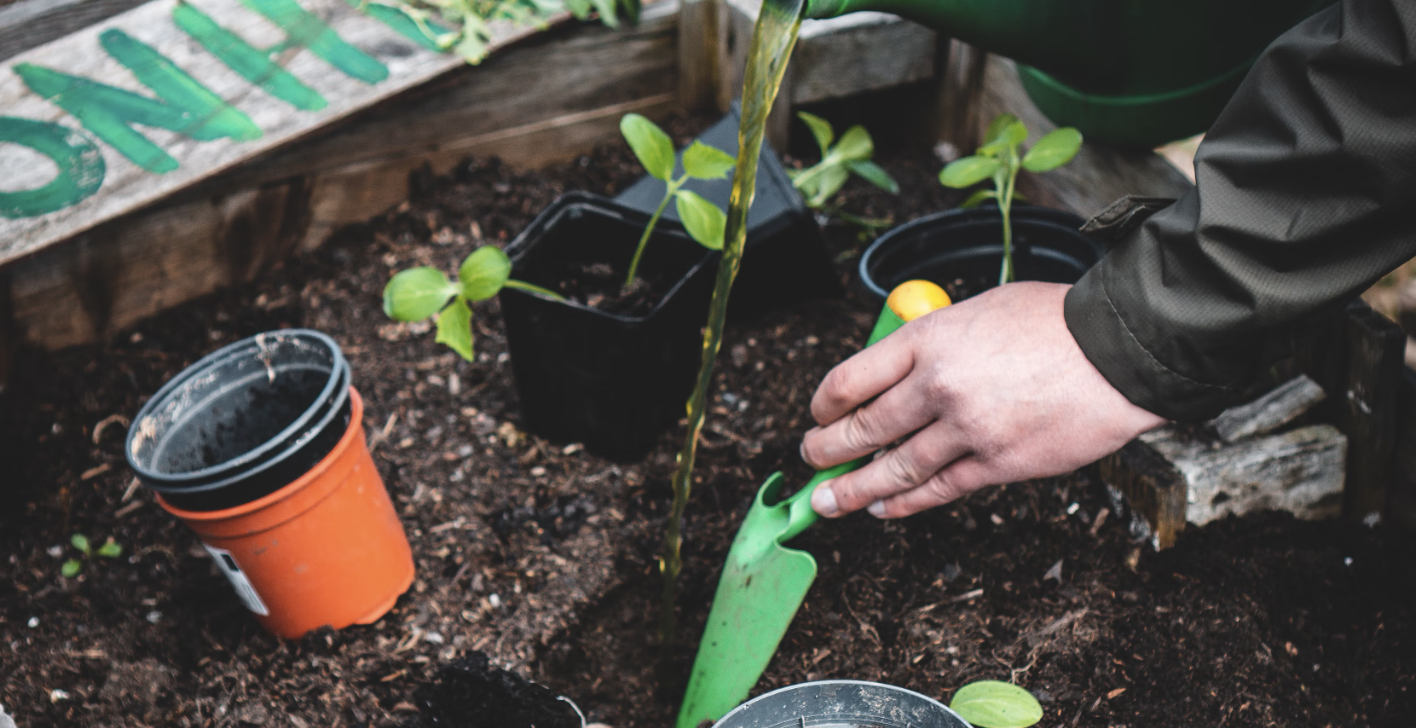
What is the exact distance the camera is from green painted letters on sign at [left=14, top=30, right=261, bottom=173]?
65.3 inches

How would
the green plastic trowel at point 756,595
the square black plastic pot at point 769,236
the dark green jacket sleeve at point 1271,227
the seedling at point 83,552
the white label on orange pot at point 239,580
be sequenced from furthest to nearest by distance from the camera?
the square black plastic pot at point 769,236 → the seedling at point 83,552 → the white label on orange pot at point 239,580 → the green plastic trowel at point 756,595 → the dark green jacket sleeve at point 1271,227

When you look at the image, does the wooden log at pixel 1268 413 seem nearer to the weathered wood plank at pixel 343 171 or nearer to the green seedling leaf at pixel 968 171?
the green seedling leaf at pixel 968 171

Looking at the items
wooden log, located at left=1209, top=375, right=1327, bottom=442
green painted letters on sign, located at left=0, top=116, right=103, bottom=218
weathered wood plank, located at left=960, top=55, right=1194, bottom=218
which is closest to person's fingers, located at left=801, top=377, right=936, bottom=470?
wooden log, located at left=1209, top=375, right=1327, bottom=442

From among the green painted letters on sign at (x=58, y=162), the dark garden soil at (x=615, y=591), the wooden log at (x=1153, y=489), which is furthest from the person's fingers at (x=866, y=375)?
the green painted letters on sign at (x=58, y=162)

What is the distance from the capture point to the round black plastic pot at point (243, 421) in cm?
116

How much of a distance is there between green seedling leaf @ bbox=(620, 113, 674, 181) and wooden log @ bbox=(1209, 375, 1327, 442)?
95cm

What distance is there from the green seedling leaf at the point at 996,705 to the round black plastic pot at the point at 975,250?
64cm

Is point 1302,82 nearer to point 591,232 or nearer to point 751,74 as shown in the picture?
point 751,74

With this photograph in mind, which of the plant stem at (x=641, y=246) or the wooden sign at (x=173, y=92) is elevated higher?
the wooden sign at (x=173, y=92)

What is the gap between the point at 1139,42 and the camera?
1.35m

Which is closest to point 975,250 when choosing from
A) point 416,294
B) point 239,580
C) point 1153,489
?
point 1153,489

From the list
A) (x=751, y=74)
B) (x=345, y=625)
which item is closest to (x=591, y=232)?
(x=751, y=74)

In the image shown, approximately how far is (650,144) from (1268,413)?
1046 millimetres

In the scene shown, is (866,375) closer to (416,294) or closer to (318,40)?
(416,294)
